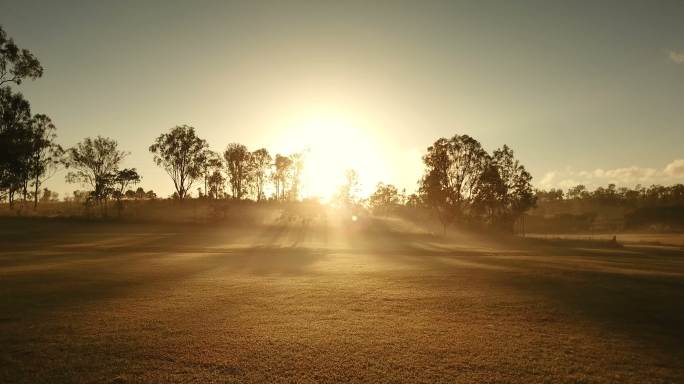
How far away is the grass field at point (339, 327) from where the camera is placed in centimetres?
843

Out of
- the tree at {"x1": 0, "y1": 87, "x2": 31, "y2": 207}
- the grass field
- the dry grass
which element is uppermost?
the tree at {"x1": 0, "y1": 87, "x2": 31, "y2": 207}

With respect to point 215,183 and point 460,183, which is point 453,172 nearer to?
point 460,183

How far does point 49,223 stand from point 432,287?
67.8 meters

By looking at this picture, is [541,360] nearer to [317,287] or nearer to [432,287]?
[432,287]

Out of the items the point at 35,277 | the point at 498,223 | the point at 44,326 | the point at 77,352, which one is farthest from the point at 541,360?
the point at 498,223

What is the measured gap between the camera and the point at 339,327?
1137 cm

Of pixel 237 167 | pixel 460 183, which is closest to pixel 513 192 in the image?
pixel 460 183

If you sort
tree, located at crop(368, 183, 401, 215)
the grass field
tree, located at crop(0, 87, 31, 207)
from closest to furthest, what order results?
the grass field
tree, located at crop(0, 87, 31, 207)
tree, located at crop(368, 183, 401, 215)

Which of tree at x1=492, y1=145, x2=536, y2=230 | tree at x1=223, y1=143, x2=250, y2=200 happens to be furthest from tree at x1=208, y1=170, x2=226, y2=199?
tree at x1=492, y1=145, x2=536, y2=230

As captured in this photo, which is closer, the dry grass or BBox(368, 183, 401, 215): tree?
the dry grass

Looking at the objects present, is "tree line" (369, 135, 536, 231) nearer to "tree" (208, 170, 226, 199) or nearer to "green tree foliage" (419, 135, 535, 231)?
"green tree foliage" (419, 135, 535, 231)

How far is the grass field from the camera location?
8.43 metres

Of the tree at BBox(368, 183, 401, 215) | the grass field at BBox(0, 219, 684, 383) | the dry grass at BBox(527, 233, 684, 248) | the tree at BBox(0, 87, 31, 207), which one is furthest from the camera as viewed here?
the tree at BBox(368, 183, 401, 215)

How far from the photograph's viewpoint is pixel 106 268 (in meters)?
22.0
